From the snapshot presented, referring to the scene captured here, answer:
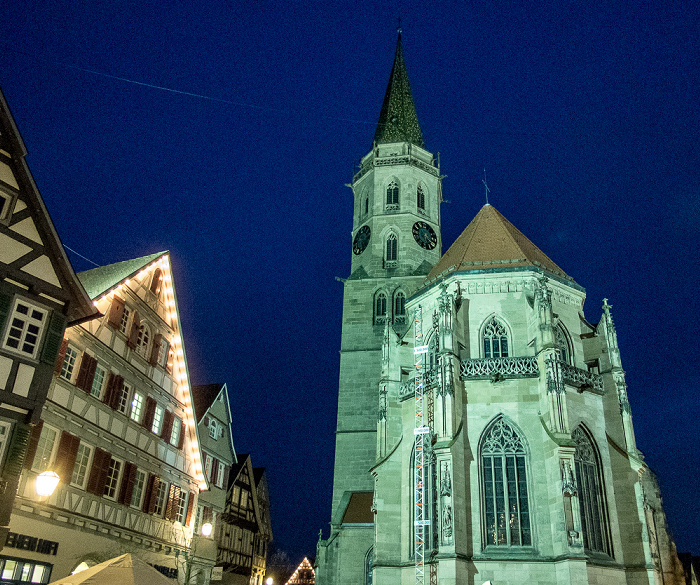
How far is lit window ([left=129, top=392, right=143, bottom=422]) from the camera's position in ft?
70.8

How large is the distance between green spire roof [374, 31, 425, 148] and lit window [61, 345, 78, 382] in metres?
32.7

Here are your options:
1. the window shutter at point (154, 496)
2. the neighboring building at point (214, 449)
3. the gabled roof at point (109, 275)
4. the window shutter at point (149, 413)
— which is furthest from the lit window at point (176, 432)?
the gabled roof at point (109, 275)

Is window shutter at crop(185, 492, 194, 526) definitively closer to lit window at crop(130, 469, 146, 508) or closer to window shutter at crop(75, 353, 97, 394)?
lit window at crop(130, 469, 146, 508)

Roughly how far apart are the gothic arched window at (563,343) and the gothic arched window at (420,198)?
2053 cm

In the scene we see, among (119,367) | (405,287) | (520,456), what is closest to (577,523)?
(520,456)

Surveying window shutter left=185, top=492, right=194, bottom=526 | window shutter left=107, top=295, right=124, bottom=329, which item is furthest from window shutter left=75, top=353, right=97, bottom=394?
window shutter left=185, top=492, right=194, bottom=526

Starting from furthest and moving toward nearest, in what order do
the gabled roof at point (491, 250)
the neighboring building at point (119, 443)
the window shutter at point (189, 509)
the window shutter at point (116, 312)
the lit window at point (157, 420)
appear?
the gabled roof at point (491, 250)
the window shutter at point (189, 509)
the lit window at point (157, 420)
the window shutter at point (116, 312)
the neighboring building at point (119, 443)

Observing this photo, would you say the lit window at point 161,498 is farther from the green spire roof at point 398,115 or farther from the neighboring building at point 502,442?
the green spire roof at point 398,115

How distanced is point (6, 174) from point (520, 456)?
688 inches

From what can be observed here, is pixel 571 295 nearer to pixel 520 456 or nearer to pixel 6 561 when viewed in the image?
pixel 520 456

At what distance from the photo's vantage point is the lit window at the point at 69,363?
1812 cm

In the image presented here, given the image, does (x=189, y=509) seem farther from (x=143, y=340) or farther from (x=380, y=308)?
(x=380, y=308)

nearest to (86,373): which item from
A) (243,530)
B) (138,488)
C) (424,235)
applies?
(138,488)

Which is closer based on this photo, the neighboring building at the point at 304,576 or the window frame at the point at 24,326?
the window frame at the point at 24,326
